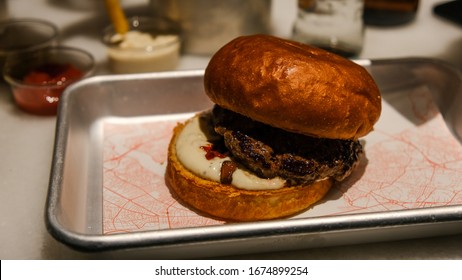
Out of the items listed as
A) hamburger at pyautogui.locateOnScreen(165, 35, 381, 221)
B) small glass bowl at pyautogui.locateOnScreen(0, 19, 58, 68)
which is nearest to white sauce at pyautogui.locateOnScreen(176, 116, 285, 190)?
hamburger at pyautogui.locateOnScreen(165, 35, 381, 221)

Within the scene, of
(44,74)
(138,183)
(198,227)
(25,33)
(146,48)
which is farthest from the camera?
(25,33)

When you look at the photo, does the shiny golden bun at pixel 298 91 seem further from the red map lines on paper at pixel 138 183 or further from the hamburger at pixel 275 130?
the red map lines on paper at pixel 138 183

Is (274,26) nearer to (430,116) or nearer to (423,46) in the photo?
(423,46)

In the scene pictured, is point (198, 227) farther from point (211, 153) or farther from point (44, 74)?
point (44, 74)

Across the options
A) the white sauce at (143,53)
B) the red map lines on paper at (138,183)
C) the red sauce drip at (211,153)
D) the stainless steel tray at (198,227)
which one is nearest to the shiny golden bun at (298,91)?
the red sauce drip at (211,153)

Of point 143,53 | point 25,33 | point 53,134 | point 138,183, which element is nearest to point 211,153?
point 138,183

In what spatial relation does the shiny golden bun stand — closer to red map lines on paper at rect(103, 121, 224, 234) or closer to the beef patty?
the beef patty
